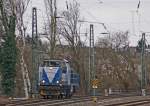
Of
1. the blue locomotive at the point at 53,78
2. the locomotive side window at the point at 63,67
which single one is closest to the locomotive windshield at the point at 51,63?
the blue locomotive at the point at 53,78

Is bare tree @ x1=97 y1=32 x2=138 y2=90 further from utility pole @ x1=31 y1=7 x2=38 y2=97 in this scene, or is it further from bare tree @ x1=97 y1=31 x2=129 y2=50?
utility pole @ x1=31 y1=7 x2=38 y2=97

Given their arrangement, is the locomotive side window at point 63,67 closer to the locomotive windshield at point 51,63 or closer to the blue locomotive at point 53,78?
the blue locomotive at point 53,78

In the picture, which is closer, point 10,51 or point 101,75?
point 10,51

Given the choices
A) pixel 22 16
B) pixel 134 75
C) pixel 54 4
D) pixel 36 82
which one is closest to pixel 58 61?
pixel 36 82

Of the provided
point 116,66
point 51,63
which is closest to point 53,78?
point 51,63

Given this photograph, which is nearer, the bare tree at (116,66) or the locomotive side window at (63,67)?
A: the locomotive side window at (63,67)

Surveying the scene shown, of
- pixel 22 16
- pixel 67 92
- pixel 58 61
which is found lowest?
pixel 67 92

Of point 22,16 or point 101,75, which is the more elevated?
point 22,16

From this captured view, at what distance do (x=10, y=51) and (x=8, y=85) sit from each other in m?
3.83

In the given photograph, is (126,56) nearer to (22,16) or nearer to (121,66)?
(121,66)

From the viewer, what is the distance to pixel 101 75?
92.1 m

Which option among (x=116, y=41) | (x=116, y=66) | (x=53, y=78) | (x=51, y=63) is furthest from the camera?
(x=116, y=41)

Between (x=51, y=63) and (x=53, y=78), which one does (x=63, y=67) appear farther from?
(x=53, y=78)

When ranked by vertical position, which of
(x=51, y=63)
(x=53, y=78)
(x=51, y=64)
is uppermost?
(x=51, y=63)
